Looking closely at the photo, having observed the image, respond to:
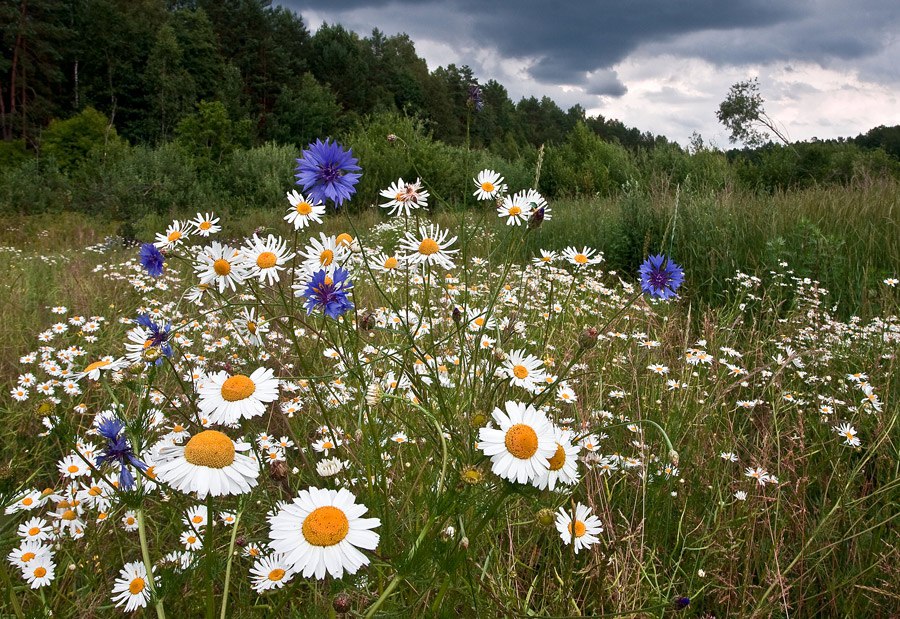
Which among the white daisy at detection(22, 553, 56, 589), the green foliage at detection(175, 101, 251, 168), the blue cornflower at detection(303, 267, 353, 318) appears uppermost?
the green foliage at detection(175, 101, 251, 168)

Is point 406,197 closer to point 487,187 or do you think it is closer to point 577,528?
point 487,187

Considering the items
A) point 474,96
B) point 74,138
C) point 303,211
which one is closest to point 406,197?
point 303,211

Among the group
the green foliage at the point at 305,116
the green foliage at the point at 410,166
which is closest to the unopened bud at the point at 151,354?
the green foliage at the point at 410,166

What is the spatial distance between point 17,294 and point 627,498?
4.03 m

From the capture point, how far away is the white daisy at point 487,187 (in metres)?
1.58

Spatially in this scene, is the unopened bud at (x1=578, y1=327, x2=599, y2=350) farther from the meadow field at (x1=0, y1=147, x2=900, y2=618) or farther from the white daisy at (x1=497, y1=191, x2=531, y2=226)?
the white daisy at (x1=497, y1=191, x2=531, y2=226)

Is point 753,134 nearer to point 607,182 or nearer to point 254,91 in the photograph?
point 607,182

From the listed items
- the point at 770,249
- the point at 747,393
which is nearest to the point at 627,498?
the point at 747,393

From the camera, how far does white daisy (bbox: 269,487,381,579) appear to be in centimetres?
69

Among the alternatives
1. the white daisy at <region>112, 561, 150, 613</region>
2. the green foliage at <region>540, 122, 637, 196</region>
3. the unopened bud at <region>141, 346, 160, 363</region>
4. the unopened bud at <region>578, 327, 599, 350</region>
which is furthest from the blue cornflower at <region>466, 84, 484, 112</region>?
the green foliage at <region>540, 122, 637, 196</region>

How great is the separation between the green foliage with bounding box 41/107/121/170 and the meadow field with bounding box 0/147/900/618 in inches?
738

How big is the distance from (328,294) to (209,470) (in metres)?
0.50

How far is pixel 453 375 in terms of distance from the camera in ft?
6.10

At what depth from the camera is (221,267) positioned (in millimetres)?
1291
